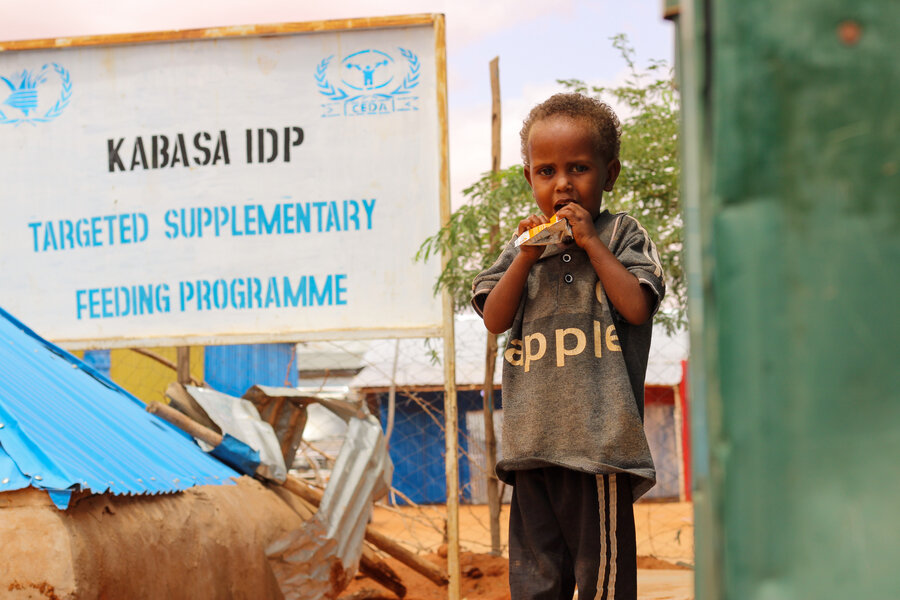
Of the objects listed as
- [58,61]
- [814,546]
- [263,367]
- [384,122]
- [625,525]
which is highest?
[58,61]

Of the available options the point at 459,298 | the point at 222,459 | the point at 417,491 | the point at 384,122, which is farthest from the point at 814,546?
the point at 417,491

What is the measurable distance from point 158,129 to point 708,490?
4996mm

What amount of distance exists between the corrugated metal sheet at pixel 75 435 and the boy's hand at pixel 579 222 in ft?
4.72

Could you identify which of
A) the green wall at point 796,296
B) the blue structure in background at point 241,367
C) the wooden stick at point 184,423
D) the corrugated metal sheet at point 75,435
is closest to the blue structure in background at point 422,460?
the blue structure in background at point 241,367

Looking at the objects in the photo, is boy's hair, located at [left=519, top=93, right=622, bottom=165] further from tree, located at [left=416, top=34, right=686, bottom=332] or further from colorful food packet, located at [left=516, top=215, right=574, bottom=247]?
tree, located at [left=416, top=34, right=686, bottom=332]

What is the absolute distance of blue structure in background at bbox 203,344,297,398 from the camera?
13547 millimetres

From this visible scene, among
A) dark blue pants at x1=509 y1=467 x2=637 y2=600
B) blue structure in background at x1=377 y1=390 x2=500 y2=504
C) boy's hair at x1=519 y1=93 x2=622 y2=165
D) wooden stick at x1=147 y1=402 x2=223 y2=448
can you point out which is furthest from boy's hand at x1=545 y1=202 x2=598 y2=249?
blue structure in background at x1=377 y1=390 x2=500 y2=504

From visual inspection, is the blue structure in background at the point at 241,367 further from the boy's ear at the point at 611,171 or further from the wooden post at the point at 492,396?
the boy's ear at the point at 611,171

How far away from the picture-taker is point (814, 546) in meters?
0.68

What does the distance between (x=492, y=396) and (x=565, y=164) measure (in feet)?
11.8

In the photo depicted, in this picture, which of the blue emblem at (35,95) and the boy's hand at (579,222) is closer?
the boy's hand at (579,222)

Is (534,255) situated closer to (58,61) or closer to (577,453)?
(577,453)

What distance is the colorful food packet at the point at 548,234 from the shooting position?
2051mm

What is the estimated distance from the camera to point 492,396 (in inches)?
223
